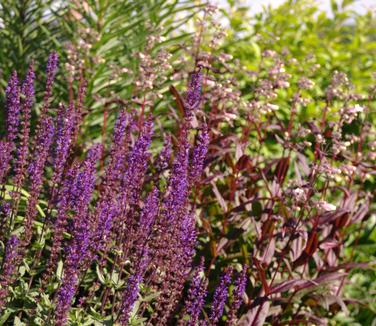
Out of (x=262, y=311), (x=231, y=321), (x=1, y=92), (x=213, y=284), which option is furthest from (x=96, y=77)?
(x=231, y=321)

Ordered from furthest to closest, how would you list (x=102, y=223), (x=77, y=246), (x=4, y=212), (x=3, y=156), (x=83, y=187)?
(x=4, y=212) → (x=3, y=156) → (x=102, y=223) → (x=83, y=187) → (x=77, y=246)

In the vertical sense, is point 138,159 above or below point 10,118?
below

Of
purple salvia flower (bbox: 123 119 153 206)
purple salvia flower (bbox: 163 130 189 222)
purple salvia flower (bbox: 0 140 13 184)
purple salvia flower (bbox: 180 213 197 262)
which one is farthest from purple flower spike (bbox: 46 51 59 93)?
purple salvia flower (bbox: 180 213 197 262)

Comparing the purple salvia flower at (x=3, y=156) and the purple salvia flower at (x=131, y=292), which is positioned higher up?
the purple salvia flower at (x=3, y=156)

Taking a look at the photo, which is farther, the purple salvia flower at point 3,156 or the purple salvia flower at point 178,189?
the purple salvia flower at point 3,156

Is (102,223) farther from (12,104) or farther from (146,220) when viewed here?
(12,104)

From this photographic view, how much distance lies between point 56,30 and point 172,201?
3334 millimetres

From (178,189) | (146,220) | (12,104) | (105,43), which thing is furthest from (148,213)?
(105,43)

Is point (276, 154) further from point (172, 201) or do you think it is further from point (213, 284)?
point (172, 201)

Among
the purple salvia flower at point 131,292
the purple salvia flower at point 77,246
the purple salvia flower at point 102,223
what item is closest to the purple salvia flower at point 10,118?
the purple salvia flower at point 77,246

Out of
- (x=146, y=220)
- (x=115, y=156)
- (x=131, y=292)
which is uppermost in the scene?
(x=115, y=156)

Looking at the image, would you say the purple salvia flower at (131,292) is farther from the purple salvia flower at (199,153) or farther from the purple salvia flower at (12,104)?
the purple salvia flower at (12,104)

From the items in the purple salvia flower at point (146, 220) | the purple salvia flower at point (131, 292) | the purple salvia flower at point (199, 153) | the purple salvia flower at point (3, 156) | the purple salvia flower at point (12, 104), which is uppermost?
the purple salvia flower at point (12, 104)

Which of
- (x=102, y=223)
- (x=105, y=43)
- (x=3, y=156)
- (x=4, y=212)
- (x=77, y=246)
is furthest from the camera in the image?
(x=105, y=43)
